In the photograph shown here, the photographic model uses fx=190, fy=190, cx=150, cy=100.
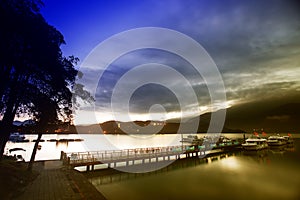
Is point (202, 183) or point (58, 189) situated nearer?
point (58, 189)

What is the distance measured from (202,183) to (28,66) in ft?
80.0

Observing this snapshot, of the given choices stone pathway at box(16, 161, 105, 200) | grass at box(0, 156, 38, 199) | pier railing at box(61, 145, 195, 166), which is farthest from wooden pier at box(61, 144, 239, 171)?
grass at box(0, 156, 38, 199)

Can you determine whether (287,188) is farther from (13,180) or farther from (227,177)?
(13,180)

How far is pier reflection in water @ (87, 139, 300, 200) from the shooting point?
2098 cm

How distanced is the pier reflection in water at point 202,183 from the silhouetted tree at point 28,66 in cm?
1116

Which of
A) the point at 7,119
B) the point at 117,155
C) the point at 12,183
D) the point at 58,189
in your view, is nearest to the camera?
the point at 12,183

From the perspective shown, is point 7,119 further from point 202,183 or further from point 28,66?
point 202,183

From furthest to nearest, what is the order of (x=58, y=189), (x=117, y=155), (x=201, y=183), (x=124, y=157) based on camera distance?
(x=117, y=155)
(x=124, y=157)
(x=201, y=183)
(x=58, y=189)

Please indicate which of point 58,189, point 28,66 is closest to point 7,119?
point 28,66

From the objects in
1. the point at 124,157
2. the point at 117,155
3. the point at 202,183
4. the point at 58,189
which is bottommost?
the point at 202,183

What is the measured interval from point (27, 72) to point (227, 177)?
29567mm

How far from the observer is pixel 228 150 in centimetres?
5809

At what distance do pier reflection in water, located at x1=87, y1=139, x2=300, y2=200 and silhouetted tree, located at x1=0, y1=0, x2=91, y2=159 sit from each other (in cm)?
1116

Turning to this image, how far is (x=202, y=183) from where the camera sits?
26.0 metres
